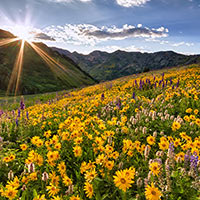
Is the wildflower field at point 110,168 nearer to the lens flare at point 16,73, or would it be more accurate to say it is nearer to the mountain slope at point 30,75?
the lens flare at point 16,73

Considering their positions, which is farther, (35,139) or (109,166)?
(35,139)

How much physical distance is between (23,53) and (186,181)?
11667cm

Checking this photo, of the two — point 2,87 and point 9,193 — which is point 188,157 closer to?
point 9,193

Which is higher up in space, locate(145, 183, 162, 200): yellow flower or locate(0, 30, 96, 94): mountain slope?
locate(0, 30, 96, 94): mountain slope

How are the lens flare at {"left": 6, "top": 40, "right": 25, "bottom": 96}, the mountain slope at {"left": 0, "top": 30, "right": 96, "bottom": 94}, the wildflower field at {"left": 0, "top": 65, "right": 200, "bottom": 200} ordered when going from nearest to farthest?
the wildflower field at {"left": 0, "top": 65, "right": 200, "bottom": 200} < the lens flare at {"left": 6, "top": 40, "right": 25, "bottom": 96} < the mountain slope at {"left": 0, "top": 30, "right": 96, "bottom": 94}

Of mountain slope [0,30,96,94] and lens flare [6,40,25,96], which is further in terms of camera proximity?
mountain slope [0,30,96,94]

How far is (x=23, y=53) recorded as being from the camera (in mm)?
101875

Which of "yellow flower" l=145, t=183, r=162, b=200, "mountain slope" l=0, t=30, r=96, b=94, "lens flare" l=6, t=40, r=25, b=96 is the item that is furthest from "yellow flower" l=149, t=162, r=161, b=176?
"mountain slope" l=0, t=30, r=96, b=94

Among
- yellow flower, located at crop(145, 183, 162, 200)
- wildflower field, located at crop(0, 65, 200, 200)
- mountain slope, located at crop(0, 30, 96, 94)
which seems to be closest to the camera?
yellow flower, located at crop(145, 183, 162, 200)

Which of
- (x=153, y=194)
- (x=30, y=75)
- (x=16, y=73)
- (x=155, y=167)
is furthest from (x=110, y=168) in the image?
(x=30, y=75)

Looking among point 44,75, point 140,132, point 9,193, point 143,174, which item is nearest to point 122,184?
point 143,174

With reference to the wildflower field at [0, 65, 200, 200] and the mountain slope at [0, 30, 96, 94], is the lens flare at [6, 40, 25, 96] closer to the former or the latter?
the mountain slope at [0, 30, 96, 94]

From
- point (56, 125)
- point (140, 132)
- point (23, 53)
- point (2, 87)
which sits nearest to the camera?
point (140, 132)

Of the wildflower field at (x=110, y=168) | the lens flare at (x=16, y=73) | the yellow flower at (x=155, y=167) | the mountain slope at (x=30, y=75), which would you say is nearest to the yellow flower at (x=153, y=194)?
the wildflower field at (x=110, y=168)
